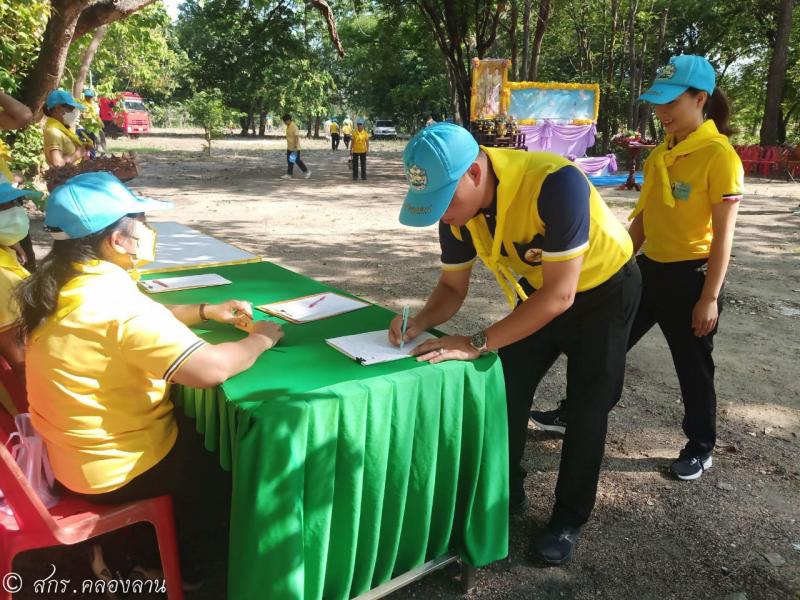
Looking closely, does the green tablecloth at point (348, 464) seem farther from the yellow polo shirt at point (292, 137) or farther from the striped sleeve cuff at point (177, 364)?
the yellow polo shirt at point (292, 137)

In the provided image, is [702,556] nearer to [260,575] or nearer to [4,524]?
[260,575]

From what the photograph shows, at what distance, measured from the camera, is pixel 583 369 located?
6.94ft

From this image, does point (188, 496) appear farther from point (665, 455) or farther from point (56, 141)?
point (56, 141)

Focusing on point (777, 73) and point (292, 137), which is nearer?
point (292, 137)

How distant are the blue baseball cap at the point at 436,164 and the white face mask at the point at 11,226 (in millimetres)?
1803

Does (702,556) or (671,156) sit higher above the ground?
(671,156)

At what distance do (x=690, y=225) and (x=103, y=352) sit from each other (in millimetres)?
2251

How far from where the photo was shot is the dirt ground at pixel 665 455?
221 centimetres

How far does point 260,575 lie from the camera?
5.18 feet

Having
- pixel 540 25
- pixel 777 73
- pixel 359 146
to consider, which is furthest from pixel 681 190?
pixel 777 73

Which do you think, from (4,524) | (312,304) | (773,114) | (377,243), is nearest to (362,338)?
(312,304)

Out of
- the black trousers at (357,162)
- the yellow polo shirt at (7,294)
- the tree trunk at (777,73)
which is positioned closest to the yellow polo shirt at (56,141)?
the yellow polo shirt at (7,294)

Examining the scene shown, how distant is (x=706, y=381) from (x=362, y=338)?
160cm

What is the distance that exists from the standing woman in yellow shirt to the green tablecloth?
3.60 ft
